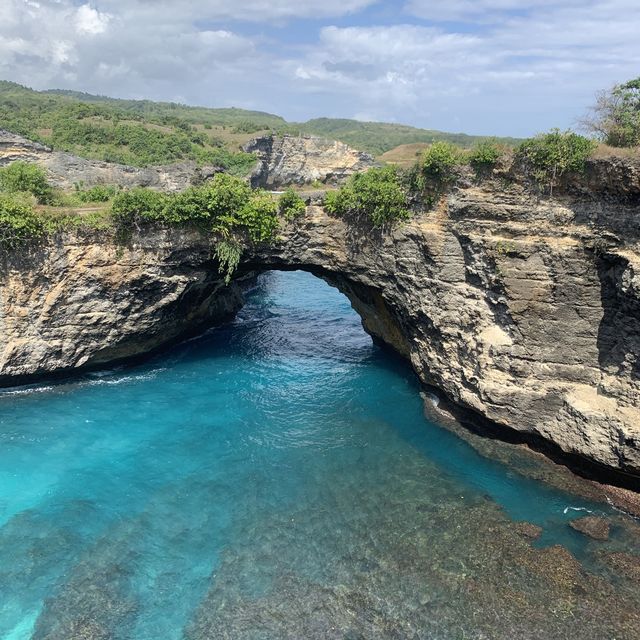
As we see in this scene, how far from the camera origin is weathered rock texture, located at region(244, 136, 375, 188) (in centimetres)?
6244

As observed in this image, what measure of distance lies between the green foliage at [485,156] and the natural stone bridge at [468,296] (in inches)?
27.7

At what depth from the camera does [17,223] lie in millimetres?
20344

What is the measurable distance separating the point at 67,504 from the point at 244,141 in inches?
2156

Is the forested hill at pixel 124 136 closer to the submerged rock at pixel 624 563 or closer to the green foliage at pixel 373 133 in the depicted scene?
the submerged rock at pixel 624 563

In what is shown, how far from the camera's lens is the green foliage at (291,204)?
A: 2248cm

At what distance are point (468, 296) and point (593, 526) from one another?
8.82 metres

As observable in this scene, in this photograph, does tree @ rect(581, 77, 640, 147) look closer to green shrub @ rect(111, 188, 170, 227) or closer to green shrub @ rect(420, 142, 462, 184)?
green shrub @ rect(420, 142, 462, 184)

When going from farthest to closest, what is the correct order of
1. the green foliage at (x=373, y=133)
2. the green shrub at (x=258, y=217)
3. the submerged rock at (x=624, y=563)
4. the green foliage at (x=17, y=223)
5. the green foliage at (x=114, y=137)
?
the green foliage at (x=373, y=133) → the green foliage at (x=114, y=137) → the green shrub at (x=258, y=217) → the green foliage at (x=17, y=223) → the submerged rock at (x=624, y=563)

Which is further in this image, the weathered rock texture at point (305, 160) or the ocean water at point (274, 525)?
the weathered rock texture at point (305, 160)

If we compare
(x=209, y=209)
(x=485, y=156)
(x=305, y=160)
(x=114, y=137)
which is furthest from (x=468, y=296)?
(x=305, y=160)

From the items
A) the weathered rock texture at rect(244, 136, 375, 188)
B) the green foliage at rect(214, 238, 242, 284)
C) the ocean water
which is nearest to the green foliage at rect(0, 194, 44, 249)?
the ocean water

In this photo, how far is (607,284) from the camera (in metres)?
16.4

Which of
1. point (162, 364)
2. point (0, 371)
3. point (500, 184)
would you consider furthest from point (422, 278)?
point (0, 371)

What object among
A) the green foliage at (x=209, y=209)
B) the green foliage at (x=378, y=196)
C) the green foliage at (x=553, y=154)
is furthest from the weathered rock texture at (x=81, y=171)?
the green foliage at (x=553, y=154)
